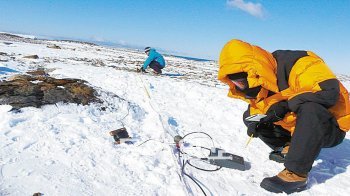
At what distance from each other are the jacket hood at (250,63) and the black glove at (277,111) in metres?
0.23

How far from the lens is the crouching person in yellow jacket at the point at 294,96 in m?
3.00

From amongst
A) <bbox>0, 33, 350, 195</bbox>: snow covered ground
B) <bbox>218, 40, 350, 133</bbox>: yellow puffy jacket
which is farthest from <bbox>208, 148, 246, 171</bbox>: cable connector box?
<bbox>218, 40, 350, 133</bbox>: yellow puffy jacket

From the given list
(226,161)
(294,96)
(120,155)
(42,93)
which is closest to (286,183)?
(226,161)

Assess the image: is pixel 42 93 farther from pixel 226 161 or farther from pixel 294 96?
pixel 294 96

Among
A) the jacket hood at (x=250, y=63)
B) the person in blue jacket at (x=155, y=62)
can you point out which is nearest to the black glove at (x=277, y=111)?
the jacket hood at (x=250, y=63)

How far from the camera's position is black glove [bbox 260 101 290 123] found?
3357 millimetres

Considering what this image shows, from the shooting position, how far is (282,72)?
10.6ft

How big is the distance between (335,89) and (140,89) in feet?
13.6

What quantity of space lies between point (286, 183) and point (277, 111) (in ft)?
2.39

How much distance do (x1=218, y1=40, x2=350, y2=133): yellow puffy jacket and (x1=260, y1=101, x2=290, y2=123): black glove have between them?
0.16 feet

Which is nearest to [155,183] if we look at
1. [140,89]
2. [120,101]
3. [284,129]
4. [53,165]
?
[53,165]

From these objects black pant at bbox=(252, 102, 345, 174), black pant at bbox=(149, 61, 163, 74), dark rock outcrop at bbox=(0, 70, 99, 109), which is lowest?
black pant at bbox=(149, 61, 163, 74)

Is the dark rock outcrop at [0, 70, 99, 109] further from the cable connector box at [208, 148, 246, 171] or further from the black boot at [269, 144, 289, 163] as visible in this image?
the black boot at [269, 144, 289, 163]

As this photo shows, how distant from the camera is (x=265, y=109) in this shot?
11.6ft
